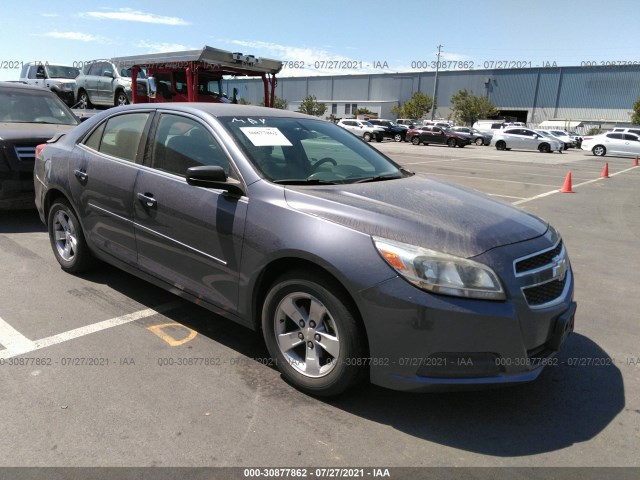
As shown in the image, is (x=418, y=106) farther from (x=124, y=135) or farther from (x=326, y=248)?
(x=326, y=248)

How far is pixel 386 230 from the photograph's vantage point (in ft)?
8.72

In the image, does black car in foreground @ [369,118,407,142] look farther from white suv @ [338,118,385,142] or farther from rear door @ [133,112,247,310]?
rear door @ [133,112,247,310]

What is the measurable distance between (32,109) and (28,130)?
4.13 feet

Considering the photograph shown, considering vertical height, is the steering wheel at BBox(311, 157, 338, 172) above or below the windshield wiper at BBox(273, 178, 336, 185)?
above

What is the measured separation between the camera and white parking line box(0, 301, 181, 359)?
135 inches

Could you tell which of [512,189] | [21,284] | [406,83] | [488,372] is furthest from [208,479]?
[406,83]

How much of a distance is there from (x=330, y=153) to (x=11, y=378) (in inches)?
104

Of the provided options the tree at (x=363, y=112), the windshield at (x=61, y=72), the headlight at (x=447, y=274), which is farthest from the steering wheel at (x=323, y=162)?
the tree at (x=363, y=112)

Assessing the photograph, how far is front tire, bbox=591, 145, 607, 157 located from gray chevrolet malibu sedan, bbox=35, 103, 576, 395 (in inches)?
1321

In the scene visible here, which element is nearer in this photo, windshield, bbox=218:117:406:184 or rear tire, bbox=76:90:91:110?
windshield, bbox=218:117:406:184

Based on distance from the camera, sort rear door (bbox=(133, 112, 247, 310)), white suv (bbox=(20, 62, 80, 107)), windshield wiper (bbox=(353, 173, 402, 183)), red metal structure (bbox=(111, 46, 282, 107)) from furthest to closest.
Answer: white suv (bbox=(20, 62, 80, 107)), red metal structure (bbox=(111, 46, 282, 107)), windshield wiper (bbox=(353, 173, 402, 183)), rear door (bbox=(133, 112, 247, 310))

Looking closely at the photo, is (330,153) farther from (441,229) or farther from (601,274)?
(601,274)

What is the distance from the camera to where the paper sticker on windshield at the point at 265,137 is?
11.4ft

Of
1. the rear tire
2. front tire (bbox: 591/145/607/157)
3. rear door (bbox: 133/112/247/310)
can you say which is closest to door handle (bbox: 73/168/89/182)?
rear door (bbox: 133/112/247/310)
